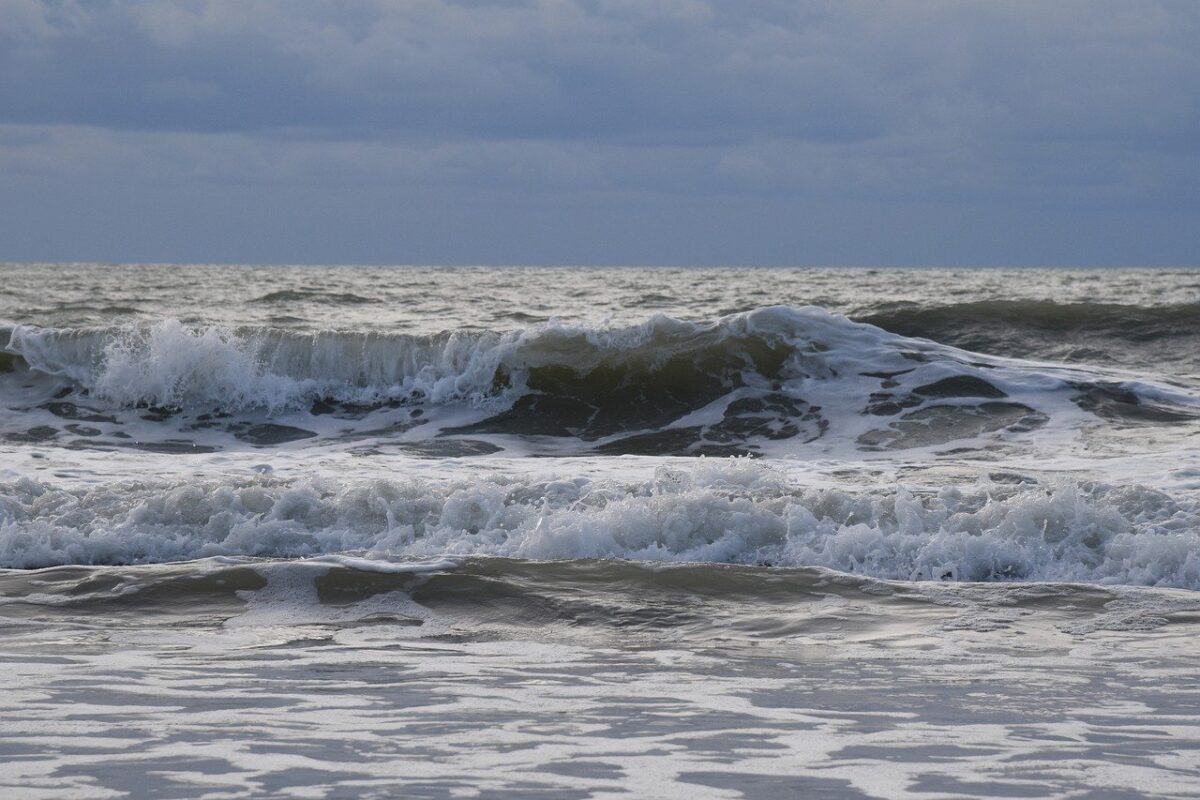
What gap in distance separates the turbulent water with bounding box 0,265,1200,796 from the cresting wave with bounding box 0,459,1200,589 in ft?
0.07

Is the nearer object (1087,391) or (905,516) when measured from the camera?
(905,516)

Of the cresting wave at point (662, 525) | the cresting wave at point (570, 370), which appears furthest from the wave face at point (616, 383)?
the cresting wave at point (662, 525)

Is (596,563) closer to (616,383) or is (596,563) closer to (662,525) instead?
(662,525)

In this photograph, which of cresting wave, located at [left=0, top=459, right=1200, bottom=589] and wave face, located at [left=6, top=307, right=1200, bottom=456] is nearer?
cresting wave, located at [left=0, top=459, right=1200, bottom=589]

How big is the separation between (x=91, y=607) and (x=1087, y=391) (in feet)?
28.9

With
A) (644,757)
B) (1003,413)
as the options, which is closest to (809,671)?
(644,757)

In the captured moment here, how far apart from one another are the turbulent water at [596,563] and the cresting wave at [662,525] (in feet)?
0.07

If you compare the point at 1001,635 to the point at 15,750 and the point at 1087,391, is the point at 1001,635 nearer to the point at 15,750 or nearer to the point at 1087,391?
the point at 15,750

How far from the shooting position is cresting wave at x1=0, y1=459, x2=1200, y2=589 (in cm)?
613

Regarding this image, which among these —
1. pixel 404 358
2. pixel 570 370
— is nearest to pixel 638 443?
pixel 570 370

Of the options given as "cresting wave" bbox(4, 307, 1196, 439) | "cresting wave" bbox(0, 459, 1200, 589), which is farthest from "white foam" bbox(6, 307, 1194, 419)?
"cresting wave" bbox(0, 459, 1200, 589)

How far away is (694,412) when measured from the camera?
11828 millimetres

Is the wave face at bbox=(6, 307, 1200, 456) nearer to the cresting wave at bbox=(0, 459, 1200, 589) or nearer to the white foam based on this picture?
the white foam

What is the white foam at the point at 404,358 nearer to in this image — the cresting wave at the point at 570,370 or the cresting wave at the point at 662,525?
the cresting wave at the point at 570,370
